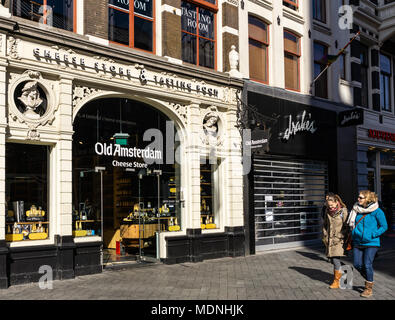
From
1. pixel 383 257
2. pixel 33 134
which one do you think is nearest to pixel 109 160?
pixel 33 134

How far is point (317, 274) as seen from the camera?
10773mm

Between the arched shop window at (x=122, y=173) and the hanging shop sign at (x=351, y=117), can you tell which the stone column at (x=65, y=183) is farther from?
the hanging shop sign at (x=351, y=117)

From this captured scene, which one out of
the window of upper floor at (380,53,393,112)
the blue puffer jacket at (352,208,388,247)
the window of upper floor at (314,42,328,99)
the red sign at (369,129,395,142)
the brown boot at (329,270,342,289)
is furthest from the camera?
the window of upper floor at (380,53,393,112)

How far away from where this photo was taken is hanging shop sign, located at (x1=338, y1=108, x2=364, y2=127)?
17812 millimetres

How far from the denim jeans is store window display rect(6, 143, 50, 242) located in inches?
261

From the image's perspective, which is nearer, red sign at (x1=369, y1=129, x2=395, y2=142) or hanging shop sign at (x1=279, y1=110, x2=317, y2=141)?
hanging shop sign at (x1=279, y1=110, x2=317, y2=141)

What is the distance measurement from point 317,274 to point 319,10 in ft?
40.7

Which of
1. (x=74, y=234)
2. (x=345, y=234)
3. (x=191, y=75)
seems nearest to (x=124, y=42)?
(x=191, y=75)

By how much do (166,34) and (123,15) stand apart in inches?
52.8

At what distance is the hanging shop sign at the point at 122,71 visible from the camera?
10.4 metres

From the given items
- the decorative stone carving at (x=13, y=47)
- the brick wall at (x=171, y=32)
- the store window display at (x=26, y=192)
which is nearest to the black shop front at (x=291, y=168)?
the brick wall at (x=171, y=32)

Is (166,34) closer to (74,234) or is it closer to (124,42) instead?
(124,42)

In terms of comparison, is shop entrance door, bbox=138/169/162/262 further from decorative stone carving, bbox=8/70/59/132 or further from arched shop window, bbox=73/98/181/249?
decorative stone carving, bbox=8/70/59/132

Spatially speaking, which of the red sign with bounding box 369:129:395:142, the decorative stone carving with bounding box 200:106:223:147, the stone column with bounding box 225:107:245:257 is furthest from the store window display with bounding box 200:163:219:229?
the red sign with bounding box 369:129:395:142
